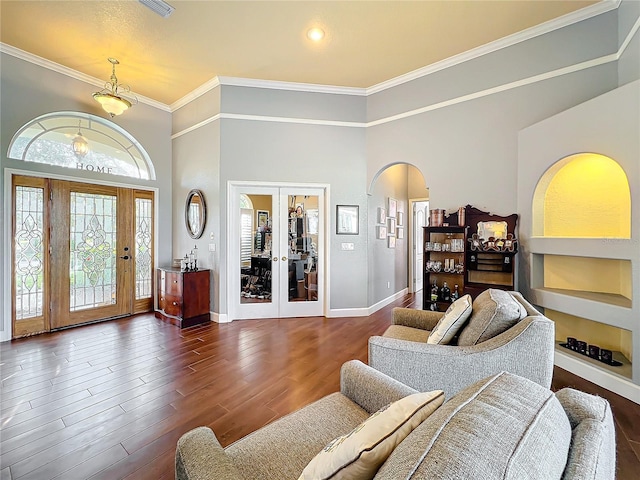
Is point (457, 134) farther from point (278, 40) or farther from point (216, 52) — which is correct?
point (216, 52)

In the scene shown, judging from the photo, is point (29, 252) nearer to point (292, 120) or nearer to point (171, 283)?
point (171, 283)

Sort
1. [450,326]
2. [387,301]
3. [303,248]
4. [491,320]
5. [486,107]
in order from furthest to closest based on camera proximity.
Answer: [387,301]
[303,248]
[486,107]
[450,326]
[491,320]

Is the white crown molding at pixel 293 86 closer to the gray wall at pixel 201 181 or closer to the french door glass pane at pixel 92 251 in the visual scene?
the gray wall at pixel 201 181

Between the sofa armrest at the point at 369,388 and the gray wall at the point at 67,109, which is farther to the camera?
the gray wall at the point at 67,109

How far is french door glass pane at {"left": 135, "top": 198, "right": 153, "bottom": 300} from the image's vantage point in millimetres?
5055

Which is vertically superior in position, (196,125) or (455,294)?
(196,125)

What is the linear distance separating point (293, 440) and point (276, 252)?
3.58m

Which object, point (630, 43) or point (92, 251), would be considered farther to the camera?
point (92, 251)

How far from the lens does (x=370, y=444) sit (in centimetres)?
77

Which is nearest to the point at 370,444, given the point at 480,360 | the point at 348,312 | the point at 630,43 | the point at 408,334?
the point at 480,360

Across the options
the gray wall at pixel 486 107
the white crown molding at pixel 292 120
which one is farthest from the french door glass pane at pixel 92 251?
the gray wall at pixel 486 107

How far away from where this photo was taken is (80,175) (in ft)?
14.3

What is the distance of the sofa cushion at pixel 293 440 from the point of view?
1135 mm

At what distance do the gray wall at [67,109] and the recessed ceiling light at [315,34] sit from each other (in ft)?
10.9
